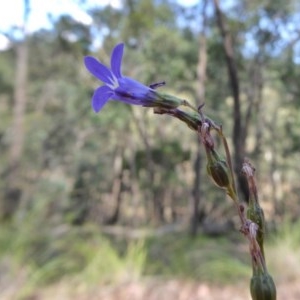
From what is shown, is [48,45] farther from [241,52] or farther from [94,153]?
[241,52]

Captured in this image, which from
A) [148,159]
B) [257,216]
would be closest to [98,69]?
[257,216]

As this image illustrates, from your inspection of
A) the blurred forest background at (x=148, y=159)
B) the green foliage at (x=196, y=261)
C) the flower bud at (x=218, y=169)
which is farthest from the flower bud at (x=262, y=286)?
the green foliage at (x=196, y=261)

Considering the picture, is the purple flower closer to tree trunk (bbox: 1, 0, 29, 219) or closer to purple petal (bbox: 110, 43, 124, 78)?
purple petal (bbox: 110, 43, 124, 78)

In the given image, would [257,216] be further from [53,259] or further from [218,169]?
[53,259]

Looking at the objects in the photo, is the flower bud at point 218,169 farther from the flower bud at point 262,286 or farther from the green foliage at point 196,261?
the green foliage at point 196,261

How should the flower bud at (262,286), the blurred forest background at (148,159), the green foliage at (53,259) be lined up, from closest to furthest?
the flower bud at (262,286) → the green foliage at (53,259) → the blurred forest background at (148,159)

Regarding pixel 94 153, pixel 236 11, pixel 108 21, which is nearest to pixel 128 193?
pixel 94 153

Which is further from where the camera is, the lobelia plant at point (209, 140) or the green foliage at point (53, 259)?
the green foliage at point (53, 259)
